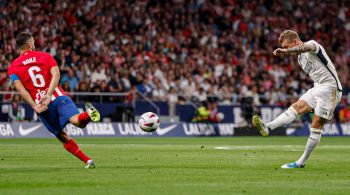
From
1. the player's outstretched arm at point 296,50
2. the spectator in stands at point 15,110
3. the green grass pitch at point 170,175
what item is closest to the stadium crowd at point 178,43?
the spectator in stands at point 15,110

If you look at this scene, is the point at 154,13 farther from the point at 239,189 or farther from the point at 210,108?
the point at 239,189

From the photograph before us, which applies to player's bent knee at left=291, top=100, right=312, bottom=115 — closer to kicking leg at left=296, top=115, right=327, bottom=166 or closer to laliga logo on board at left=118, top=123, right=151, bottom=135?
kicking leg at left=296, top=115, right=327, bottom=166

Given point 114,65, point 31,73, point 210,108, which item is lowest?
point 210,108

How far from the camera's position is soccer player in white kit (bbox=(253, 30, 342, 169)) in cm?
1517

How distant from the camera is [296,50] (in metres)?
14.7

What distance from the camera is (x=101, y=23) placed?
36875mm

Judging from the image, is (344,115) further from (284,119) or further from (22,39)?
(22,39)

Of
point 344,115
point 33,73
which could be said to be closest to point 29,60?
point 33,73

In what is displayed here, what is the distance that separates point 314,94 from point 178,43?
23.9 m

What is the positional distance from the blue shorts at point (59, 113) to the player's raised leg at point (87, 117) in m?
0.14

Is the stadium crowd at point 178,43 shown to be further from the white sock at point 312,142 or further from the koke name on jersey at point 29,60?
the white sock at point 312,142

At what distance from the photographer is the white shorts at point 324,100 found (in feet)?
50.5

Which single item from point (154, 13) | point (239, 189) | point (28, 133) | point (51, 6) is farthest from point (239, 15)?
point (239, 189)

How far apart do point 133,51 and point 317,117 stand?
22141 mm
